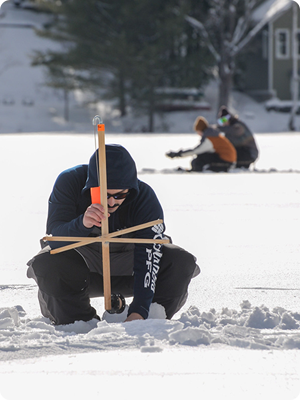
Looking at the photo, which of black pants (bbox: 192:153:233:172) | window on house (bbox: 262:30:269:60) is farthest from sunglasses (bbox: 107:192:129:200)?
window on house (bbox: 262:30:269:60)

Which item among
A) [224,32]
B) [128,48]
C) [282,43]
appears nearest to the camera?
[128,48]

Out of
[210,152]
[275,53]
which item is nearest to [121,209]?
[210,152]

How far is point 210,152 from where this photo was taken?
809 centimetres

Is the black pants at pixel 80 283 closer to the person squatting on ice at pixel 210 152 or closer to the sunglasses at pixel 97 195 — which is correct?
the sunglasses at pixel 97 195

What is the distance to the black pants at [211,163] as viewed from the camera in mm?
8086

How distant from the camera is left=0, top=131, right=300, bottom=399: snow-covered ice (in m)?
1.89

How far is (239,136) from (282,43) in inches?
890

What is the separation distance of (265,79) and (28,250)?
2707 centimetres

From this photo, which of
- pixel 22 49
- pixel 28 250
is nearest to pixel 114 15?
pixel 22 49

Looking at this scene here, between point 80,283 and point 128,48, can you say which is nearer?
point 80,283

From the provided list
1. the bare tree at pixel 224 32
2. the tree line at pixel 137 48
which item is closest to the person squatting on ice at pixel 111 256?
the tree line at pixel 137 48

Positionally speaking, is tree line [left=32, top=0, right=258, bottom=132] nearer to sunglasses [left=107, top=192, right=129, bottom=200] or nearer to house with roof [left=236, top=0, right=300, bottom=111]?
house with roof [left=236, top=0, right=300, bottom=111]

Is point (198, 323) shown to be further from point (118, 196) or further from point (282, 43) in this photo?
point (282, 43)

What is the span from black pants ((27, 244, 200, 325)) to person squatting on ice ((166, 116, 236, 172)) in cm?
532
